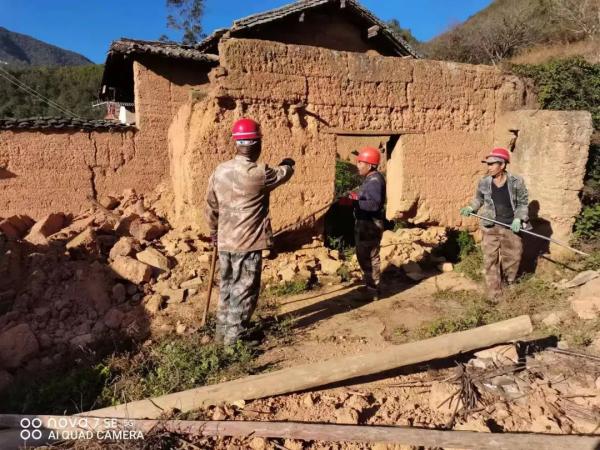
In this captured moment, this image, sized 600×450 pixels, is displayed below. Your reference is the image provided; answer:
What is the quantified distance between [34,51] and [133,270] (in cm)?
6833

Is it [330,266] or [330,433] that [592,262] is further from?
[330,433]

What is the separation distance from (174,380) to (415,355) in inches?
73.6

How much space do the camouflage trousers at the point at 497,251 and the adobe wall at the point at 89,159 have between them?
603cm

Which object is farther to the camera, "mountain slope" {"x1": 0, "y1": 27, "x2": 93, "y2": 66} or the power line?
"mountain slope" {"x1": 0, "y1": 27, "x2": 93, "y2": 66}

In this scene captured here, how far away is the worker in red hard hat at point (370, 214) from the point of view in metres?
5.09

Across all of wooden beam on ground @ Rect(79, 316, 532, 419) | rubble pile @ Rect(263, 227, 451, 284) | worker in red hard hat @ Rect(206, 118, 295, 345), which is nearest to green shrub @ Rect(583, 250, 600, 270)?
rubble pile @ Rect(263, 227, 451, 284)

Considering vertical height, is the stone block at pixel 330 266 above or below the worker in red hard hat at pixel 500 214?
below

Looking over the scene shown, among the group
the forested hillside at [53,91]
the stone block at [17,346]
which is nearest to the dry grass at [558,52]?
the stone block at [17,346]

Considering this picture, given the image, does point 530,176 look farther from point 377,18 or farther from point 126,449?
point 377,18

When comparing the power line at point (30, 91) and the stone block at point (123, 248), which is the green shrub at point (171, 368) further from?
the power line at point (30, 91)

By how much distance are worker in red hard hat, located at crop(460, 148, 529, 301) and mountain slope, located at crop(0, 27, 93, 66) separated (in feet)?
197

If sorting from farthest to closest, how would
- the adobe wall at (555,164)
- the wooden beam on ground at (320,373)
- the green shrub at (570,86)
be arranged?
the green shrub at (570,86)
the adobe wall at (555,164)
the wooden beam on ground at (320,373)

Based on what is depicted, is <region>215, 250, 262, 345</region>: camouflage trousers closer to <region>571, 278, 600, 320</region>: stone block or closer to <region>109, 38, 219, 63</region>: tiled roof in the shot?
<region>571, 278, 600, 320</region>: stone block

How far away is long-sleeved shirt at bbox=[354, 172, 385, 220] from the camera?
507 cm
